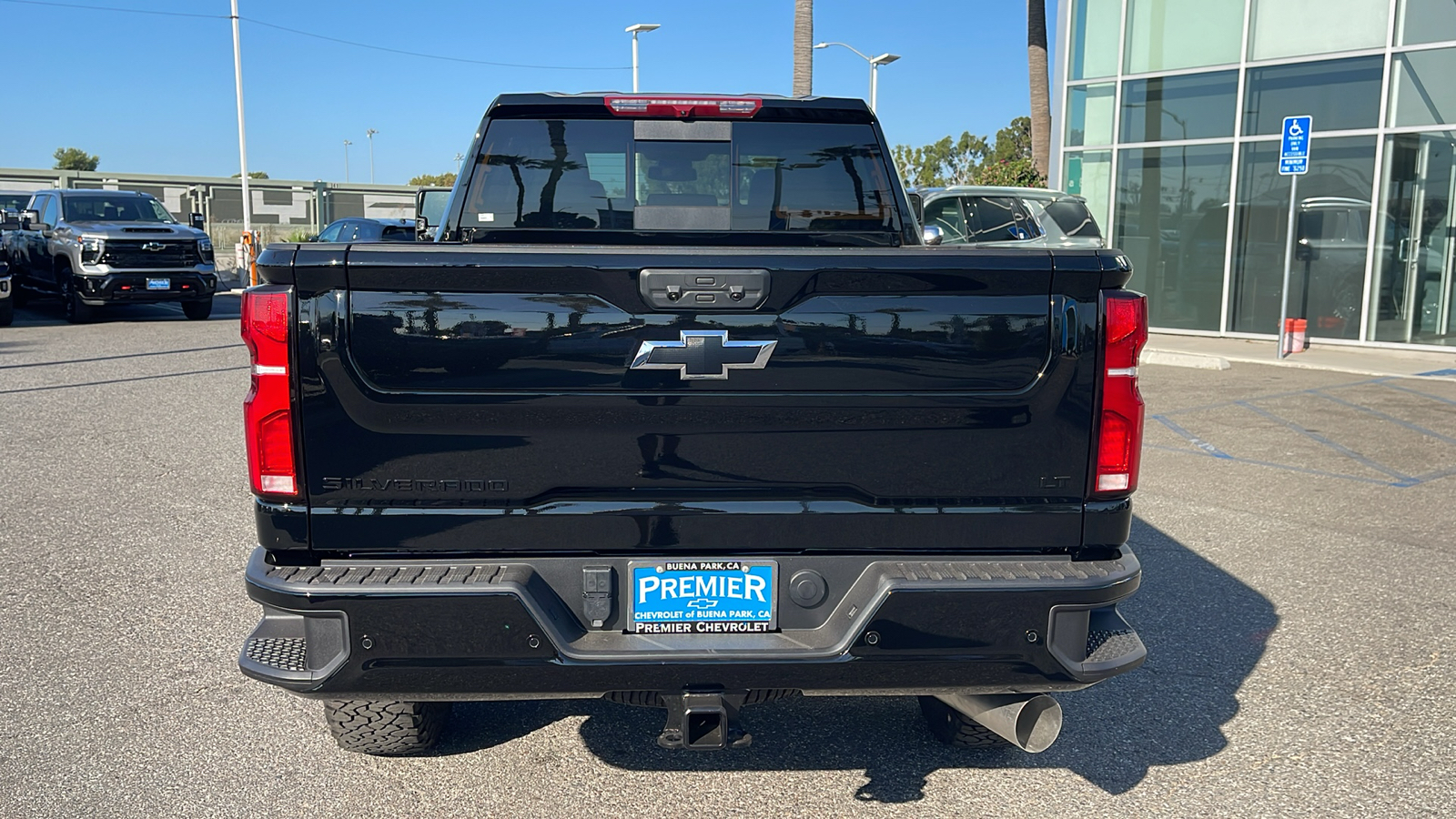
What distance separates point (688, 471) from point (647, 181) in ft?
5.56

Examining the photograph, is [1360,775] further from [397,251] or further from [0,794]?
[0,794]

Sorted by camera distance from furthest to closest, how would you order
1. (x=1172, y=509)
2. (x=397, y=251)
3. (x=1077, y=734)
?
(x=1172, y=509) < (x=1077, y=734) < (x=397, y=251)

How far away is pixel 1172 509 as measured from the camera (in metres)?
7.20

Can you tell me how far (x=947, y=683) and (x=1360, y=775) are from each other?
168 cm

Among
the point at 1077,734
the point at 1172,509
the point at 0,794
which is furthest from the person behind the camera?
the point at 1172,509

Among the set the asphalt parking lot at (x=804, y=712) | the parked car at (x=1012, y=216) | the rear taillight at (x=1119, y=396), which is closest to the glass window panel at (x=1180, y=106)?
the parked car at (x=1012, y=216)

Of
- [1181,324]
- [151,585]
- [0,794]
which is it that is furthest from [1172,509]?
[1181,324]

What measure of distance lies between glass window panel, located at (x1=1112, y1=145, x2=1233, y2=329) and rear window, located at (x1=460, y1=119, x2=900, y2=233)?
15719 millimetres

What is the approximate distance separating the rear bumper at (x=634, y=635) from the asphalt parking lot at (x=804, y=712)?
736mm

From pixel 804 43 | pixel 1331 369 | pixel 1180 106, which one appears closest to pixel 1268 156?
pixel 1180 106

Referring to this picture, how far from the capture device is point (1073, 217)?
1431cm

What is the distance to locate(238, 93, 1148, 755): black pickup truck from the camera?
8.98 ft

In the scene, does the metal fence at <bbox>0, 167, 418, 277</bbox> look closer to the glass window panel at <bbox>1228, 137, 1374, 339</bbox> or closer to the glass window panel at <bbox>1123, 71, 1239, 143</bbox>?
the glass window panel at <bbox>1123, 71, 1239, 143</bbox>

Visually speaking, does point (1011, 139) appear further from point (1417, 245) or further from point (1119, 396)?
point (1119, 396)
